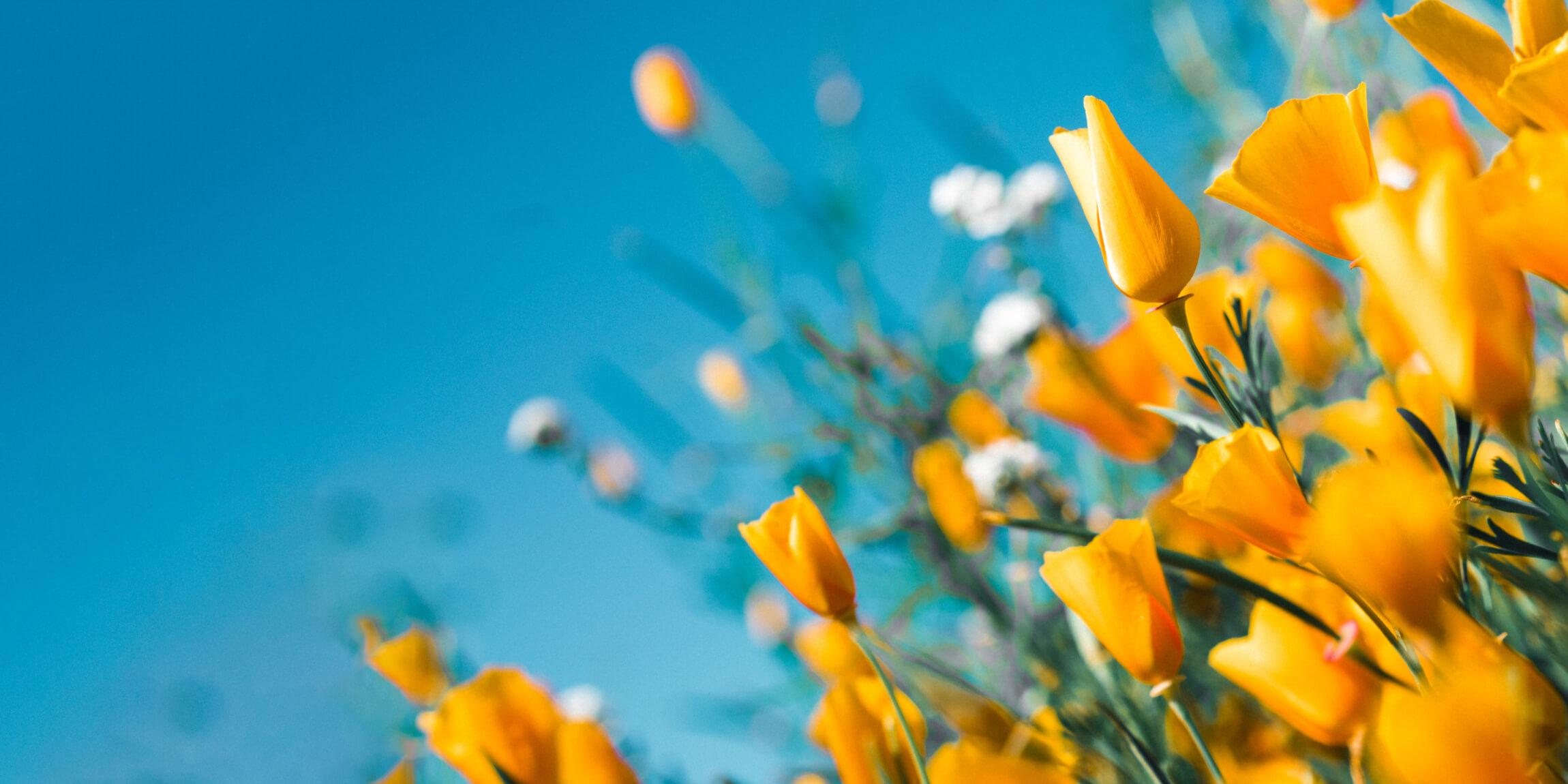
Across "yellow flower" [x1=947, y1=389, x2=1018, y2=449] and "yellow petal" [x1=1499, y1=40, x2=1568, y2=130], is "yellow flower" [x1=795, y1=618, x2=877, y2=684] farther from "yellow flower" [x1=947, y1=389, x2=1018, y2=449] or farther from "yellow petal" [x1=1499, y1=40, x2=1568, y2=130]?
"yellow petal" [x1=1499, y1=40, x2=1568, y2=130]

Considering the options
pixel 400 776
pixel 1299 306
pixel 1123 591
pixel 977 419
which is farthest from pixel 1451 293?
pixel 977 419

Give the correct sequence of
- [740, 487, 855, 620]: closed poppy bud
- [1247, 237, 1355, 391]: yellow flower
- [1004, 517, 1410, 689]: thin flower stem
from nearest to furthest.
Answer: [1004, 517, 1410, 689]: thin flower stem → [740, 487, 855, 620]: closed poppy bud → [1247, 237, 1355, 391]: yellow flower

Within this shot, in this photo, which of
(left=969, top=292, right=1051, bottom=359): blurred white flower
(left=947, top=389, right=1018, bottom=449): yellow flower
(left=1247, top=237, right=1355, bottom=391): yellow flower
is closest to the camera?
(left=1247, top=237, right=1355, bottom=391): yellow flower

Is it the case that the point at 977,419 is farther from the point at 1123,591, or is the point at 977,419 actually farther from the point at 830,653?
the point at 1123,591

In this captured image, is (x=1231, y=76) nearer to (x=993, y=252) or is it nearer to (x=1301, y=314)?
(x=993, y=252)

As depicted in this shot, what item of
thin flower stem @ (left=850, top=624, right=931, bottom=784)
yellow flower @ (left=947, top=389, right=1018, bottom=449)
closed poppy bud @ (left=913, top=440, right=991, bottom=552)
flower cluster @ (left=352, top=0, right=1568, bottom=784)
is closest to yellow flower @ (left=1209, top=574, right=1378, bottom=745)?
flower cluster @ (left=352, top=0, right=1568, bottom=784)

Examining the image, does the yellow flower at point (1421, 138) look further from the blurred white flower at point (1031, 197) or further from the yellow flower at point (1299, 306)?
the blurred white flower at point (1031, 197)

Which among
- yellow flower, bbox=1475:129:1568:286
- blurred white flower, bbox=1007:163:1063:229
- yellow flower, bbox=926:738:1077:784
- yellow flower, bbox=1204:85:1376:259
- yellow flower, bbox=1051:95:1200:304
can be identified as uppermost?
blurred white flower, bbox=1007:163:1063:229
